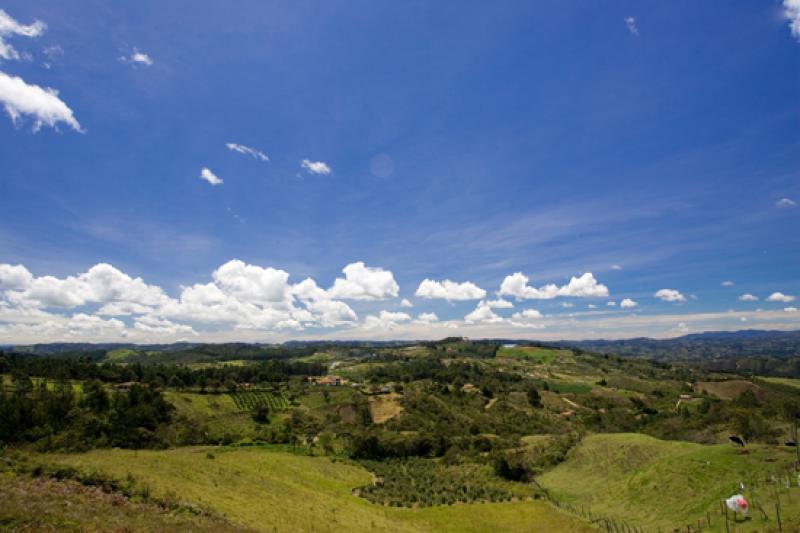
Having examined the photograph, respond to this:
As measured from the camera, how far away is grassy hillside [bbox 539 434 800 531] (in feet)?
114

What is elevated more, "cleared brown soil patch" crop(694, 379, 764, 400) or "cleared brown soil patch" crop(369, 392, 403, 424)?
"cleared brown soil patch" crop(369, 392, 403, 424)

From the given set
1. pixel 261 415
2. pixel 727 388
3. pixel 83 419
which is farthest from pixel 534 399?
pixel 83 419

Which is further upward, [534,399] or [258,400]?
[258,400]

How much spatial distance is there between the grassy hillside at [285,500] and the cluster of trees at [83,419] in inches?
996

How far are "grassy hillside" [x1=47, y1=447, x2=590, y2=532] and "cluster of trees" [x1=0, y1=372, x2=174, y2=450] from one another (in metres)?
25.3

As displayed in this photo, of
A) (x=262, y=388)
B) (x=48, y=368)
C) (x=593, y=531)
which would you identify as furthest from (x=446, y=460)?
(x=48, y=368)

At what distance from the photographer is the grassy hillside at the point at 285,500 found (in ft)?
116

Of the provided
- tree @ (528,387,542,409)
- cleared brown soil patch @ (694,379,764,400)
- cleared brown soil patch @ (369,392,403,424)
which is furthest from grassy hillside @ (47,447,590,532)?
cleared brown soil patch @ (694,379,764,400)

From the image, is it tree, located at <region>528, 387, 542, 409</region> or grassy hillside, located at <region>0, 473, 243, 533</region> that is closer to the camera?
grassy hillside, located at <region>0, 473, 243, 533</region>

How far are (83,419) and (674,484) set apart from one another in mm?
101552

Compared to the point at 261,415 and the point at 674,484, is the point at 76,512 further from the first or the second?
the point at 261,415

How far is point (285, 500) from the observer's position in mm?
44094

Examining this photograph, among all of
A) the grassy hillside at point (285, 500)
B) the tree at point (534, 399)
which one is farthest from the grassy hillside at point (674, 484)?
the tree at point (534, 399)

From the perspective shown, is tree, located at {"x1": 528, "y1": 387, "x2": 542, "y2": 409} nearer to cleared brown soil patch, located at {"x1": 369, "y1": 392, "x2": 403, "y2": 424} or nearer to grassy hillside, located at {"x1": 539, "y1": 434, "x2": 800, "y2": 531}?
cleared brown soil patch, located at {"x1": 369, "y1": 392, "x2": 403, "y2": 424}
